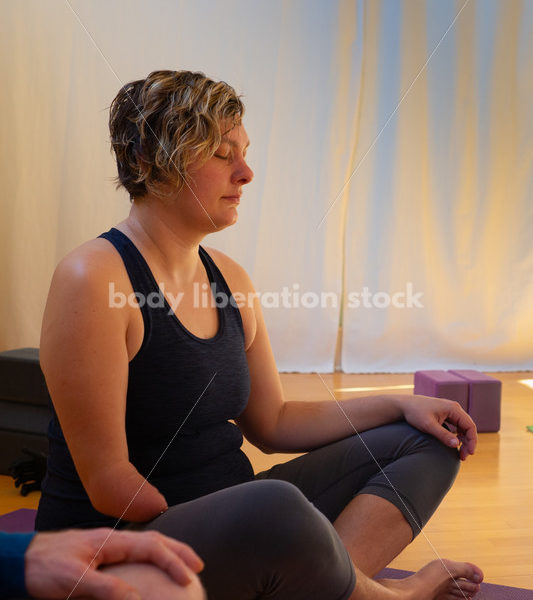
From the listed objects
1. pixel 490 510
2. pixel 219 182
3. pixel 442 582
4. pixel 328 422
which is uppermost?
pixel 219 182

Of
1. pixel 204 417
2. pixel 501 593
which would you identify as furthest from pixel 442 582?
pixel 204 417

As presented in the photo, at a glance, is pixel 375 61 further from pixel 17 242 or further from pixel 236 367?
pixel 236 367

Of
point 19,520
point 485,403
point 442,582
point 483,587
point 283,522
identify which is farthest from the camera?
point 485,403

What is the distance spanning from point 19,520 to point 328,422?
52 centimetres

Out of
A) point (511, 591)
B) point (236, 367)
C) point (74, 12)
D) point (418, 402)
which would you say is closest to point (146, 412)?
point (236, 367)

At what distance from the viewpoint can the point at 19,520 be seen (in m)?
1.02

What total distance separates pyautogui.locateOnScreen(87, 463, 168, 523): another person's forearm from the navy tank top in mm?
28

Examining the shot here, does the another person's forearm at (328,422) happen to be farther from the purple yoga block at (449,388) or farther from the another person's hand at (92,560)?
the purple yoga block at (449,388)

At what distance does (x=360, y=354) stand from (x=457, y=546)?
49.7 inches

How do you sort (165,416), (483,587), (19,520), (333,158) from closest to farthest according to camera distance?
(165,416), (483,587), (19,520), (333,158)

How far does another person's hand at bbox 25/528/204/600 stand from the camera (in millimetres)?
270

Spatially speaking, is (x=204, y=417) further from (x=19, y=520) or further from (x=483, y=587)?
(x=19, y=520)

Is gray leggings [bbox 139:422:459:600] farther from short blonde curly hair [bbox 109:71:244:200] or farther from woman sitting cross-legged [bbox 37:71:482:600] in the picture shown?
short blonde curly hair [bbox 109:71:244:200]

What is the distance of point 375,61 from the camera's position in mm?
2113
